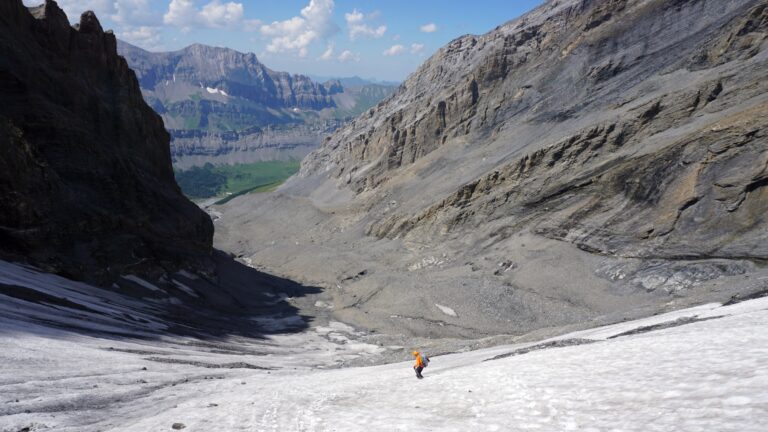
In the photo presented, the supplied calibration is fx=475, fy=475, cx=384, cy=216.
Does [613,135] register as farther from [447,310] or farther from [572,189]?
[447,310]

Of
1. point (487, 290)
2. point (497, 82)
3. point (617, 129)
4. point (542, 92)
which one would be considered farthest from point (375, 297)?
point (497, 82)

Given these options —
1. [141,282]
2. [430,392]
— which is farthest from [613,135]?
[141,282]

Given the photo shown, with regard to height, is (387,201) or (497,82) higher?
(497,82)

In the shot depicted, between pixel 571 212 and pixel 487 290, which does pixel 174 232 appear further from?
pixel 571 212

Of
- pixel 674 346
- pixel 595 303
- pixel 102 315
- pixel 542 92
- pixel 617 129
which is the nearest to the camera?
pixel 674 346

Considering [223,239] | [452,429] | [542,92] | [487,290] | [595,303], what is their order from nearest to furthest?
1. [452,429]
2. [595,303]
3. [487,290]
4. [542,92]
5. [223,239]

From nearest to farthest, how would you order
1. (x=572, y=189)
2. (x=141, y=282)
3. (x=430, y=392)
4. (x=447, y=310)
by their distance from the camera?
1. (x=430, y=392)
2. (x=141, y=282)
3. (x=447, y=310)
4. (x=572, y=189)

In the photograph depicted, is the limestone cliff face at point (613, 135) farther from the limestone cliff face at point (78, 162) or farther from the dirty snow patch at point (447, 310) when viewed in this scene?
the limestone cliff face at point (78, 162)

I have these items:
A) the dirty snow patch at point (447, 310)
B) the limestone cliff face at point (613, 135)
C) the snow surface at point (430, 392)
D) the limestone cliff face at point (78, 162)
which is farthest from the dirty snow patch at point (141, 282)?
the limestone cliff face at point (613, 135)
